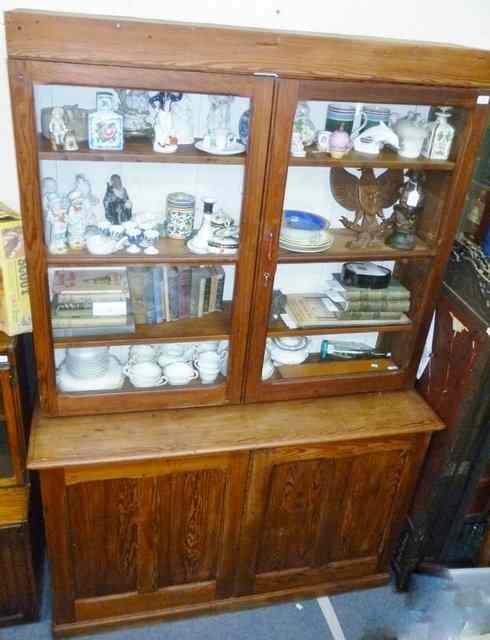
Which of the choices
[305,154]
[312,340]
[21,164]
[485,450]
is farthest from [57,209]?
[485,450]

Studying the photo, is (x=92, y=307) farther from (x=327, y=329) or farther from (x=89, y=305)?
(x=327, y=329)

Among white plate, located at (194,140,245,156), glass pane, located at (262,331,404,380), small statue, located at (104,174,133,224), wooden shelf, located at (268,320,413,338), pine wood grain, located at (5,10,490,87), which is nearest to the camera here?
pine wood grain, located at (5,10,490,87)

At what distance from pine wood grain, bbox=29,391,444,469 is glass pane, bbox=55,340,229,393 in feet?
0.32

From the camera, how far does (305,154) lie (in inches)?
65.2

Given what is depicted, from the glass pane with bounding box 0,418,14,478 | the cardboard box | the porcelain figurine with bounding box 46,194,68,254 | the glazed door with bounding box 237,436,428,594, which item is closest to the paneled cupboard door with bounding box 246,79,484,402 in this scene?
the glazed door with bounding box 237,436,428,594

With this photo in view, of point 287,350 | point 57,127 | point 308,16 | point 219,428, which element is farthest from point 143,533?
point 308,16

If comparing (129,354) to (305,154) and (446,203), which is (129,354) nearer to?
(305,154)

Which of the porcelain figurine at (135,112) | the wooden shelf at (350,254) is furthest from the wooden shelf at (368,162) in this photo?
the porcelain figurine at (135,112)

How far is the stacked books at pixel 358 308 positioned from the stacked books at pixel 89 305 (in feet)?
1.83

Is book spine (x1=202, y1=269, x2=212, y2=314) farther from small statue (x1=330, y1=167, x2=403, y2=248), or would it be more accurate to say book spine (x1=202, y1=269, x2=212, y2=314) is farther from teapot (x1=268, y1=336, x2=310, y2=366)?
small statue (x1=330, y1=167, x2=403, y2=248)

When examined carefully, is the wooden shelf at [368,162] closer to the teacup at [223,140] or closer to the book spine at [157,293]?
the teacup at [223,140]

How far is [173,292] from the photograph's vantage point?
6.07 ft

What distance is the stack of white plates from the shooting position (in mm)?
1763

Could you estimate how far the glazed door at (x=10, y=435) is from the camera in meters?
1.78
